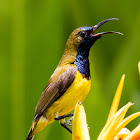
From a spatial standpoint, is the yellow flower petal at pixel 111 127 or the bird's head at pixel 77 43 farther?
the bird's head at pixel 77 43

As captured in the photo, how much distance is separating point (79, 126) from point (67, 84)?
485 mm

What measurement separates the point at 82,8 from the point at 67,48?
28cm

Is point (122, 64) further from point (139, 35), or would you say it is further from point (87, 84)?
point (87, 84)

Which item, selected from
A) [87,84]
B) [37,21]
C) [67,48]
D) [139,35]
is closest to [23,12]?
[37,21]

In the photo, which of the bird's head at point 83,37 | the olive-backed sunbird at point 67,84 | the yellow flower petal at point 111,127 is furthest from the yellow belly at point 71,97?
the yellow flower petal at point 111,127

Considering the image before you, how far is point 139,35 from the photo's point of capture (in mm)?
1338

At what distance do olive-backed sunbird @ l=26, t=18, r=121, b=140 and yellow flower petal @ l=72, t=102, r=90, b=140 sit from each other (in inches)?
16.2

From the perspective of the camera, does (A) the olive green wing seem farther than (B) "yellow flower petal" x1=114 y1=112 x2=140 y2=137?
Yes

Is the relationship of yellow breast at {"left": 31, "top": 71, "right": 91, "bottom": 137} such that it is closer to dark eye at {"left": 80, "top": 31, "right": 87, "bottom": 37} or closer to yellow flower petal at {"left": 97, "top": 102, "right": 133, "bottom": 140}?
dark eye at {"left": 80, "top": 31, "right": 87, "bottom": 37}

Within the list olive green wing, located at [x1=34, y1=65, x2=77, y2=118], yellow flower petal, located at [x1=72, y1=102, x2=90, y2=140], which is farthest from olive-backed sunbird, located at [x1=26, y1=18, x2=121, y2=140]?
yellow flower petal, located at [x1=72, y1=102, x2=90, y2=140]

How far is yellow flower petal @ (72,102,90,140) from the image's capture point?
25.4 inches

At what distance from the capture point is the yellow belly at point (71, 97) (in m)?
1.08

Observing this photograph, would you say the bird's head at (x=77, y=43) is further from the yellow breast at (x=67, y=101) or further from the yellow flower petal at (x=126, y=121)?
the yellow flower petal at (x=126, y=121)

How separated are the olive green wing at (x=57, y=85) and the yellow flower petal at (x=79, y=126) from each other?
455 mm
